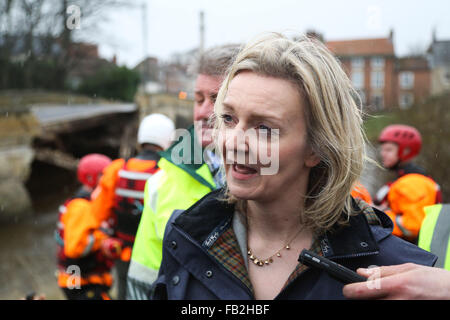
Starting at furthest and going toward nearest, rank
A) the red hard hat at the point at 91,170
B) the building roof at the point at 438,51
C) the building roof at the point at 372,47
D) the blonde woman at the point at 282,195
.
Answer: the building roof at the point at 372,47 < the building roof at the point at 438,51 < the red hard hat at the point at 91,170 < the blonde woman at the point at 282,195

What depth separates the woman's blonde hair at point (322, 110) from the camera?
4.38 ft

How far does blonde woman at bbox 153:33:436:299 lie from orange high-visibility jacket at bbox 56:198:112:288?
273cm

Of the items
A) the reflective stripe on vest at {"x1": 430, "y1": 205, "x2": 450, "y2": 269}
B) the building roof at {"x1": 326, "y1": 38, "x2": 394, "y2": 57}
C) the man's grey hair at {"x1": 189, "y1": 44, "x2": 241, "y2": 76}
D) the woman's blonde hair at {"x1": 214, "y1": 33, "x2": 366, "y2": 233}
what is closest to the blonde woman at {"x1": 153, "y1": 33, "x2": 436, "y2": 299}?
the woman's blonde hair at {"x1": 214, "y1": 33, "x2": 366, "y2": 233}

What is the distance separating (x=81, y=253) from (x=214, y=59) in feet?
8.46

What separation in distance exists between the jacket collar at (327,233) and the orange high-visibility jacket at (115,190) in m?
2.32

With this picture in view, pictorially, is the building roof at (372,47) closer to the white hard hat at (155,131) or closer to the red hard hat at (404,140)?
the red hard hat at (404,140)

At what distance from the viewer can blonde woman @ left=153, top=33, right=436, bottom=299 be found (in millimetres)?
1314

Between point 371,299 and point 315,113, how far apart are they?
1.91 ft

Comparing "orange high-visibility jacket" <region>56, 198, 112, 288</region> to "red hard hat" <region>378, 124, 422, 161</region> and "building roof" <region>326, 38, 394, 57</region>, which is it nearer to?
"red hard hat" <region>378, 124, 422, 161</region>

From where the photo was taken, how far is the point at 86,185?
4.71 meters

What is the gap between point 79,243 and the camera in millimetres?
3979

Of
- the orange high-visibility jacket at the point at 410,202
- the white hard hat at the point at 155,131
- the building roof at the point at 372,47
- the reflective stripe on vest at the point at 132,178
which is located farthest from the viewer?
the building roof at the point at 372,47

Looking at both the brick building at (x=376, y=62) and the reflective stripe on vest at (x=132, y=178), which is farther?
the brick building at (x=376, y=62)

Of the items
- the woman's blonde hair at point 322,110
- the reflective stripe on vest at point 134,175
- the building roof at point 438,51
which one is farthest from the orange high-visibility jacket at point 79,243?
the building roof at point 438,51
